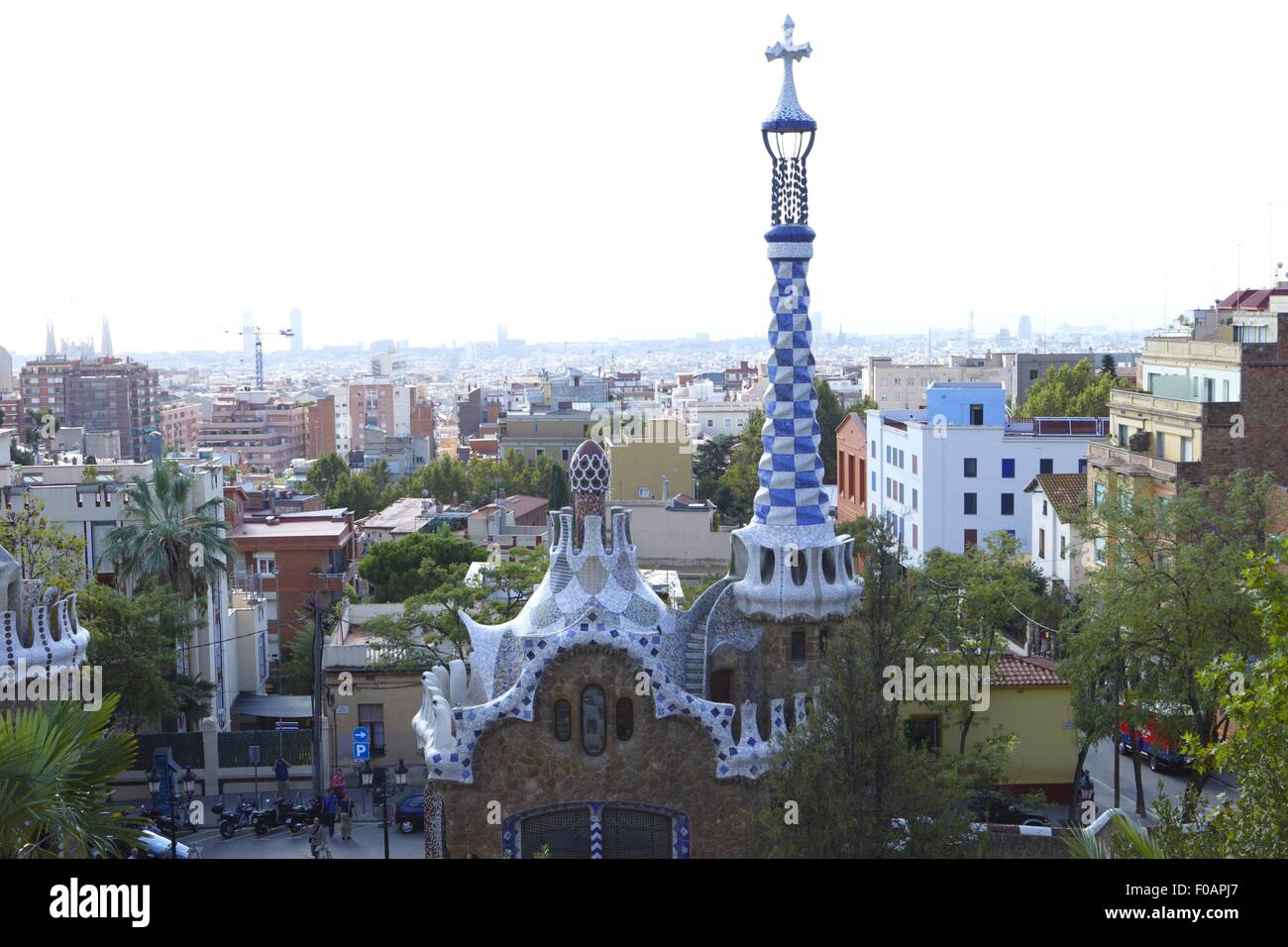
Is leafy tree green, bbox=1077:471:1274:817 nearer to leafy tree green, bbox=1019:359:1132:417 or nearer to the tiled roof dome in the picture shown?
the tiled roof dome

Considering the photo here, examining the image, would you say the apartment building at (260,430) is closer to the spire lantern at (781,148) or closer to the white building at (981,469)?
the white building at (981,469)

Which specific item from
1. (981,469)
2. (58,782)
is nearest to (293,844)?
(58,782)

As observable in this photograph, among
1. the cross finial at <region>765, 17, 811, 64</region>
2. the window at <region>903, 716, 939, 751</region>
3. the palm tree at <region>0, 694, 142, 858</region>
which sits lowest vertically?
the window at <region>903, 716, 939, 751</region>

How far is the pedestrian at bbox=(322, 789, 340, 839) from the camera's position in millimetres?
25578

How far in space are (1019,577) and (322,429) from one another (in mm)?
153060

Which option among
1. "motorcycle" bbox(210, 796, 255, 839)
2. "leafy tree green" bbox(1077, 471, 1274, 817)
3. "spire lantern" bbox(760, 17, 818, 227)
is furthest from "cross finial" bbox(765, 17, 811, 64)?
"motorcycle" bbox(210, 796, 255, 839)

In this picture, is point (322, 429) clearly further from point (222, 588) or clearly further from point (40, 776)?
point (40, 776)

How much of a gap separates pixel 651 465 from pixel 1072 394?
25170 mm

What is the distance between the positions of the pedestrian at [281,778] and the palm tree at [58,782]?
16816 mm

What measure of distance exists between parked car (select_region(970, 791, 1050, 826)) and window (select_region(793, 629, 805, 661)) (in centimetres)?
495

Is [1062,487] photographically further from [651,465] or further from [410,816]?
[410,816]

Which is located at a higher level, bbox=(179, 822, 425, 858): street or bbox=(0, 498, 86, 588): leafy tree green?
bbox=(0, 498, 86, 588): leafy tree green

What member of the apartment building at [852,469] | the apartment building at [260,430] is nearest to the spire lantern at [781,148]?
the apartment building at [852,469]
